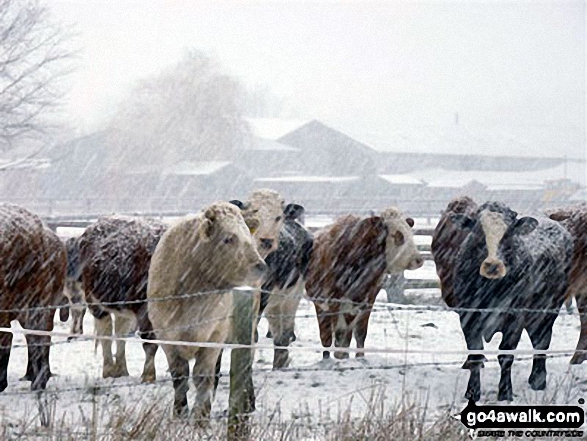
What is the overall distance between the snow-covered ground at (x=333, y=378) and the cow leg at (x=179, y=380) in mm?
150

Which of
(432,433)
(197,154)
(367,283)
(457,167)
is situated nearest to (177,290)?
(432,433)

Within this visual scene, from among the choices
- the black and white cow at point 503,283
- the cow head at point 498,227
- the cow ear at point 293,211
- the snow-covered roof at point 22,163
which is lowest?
the black and white cow at point 503,283

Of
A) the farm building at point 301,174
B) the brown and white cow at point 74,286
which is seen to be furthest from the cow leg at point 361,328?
the farm building at point 301,174

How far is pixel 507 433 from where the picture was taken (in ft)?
16.5

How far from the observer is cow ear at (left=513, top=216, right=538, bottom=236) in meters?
8.27

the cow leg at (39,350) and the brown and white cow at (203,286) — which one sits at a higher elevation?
the brown and white cow at (203,286)

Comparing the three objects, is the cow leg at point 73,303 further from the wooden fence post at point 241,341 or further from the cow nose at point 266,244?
the wooden fence post at point 241,341

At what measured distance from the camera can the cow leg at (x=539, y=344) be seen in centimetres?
856

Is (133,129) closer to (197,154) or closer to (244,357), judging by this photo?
(197,154)

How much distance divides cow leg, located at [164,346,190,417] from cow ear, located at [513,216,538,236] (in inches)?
137

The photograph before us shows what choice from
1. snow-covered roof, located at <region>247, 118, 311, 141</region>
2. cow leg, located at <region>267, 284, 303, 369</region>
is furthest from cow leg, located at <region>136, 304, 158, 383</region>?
snow-covered roof, located at <region>247, 118, 311, 141</region>

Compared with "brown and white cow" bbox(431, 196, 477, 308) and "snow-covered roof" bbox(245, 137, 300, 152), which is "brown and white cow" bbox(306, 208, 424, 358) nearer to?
"brown and white cow" bbox(431, 196, 477, 308)

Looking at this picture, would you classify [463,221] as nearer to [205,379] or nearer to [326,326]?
[326,326]

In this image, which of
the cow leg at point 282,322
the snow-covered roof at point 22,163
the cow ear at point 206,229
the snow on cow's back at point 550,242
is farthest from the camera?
the snow-covered roof at point 22,163
